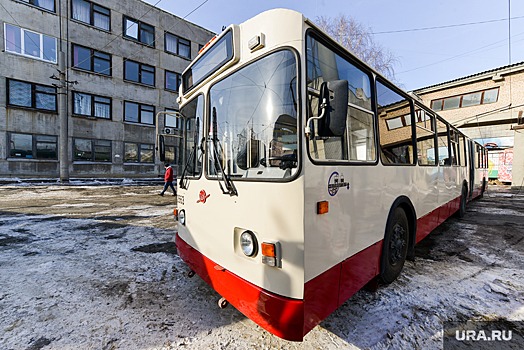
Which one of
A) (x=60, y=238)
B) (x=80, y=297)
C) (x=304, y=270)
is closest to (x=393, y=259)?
(x=304, y=270)

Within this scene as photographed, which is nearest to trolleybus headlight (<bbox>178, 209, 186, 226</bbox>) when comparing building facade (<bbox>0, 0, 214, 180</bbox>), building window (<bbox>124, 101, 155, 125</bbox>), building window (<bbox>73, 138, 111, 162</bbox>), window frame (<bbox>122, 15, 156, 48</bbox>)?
building facade (<bbox>0, 0, 214, 180</bbox>)

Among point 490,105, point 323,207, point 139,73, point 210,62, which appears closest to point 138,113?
point 139,73

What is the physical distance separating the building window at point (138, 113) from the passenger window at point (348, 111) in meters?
23.6

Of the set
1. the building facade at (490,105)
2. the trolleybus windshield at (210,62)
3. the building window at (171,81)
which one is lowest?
the trolleybus windshield at (210,62)

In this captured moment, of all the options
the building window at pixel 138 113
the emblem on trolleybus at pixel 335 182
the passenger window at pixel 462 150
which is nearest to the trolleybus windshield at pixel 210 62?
the emblem on trolleybus at pixel 335 182

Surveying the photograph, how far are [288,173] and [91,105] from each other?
23.6 meters

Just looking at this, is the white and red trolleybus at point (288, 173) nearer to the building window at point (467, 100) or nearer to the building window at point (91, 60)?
the building window at point (91, 60)

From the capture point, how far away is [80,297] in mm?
3051

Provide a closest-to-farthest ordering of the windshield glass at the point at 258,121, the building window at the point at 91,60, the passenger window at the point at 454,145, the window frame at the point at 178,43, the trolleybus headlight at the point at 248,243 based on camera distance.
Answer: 1. the windshield glass at the point at 258,121
2. the trolleybus headlight at the point at 248,243
3. the passenger window at the point at 454,145
4. the building window at the point at 91,60
5. the window frame at the point at 178,43

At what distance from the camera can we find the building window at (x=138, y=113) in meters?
22.2

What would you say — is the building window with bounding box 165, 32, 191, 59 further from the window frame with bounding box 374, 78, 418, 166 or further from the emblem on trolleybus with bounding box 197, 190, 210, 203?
the emblem on trolleybus with bounding box 197, 190, 210, 203

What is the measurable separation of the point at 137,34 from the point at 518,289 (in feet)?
91.2

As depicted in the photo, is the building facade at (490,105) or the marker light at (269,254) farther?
the building facade at (490,105)

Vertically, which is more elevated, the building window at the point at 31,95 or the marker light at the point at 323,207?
the building window at the point at 31,95
